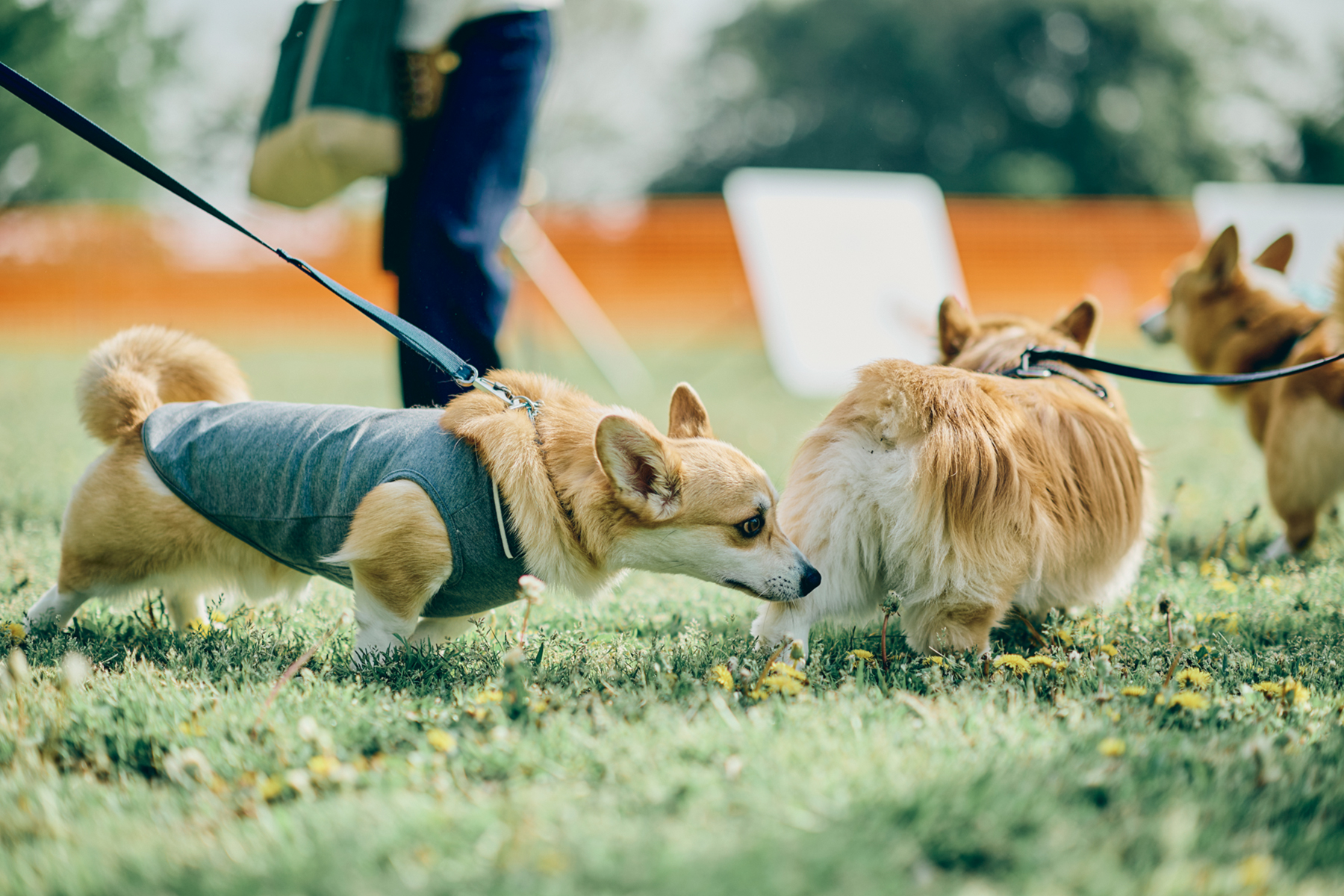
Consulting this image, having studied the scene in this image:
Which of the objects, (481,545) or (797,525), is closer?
(481,545)

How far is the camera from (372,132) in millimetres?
3150

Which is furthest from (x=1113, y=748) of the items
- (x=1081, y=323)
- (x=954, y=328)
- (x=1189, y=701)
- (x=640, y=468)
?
(x=1081, y=323)

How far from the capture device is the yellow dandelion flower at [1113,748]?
1808mm

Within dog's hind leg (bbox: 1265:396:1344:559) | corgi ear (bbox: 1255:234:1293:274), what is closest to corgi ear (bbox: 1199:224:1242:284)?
corgi ear (bbox: 1255:234:1293:274)

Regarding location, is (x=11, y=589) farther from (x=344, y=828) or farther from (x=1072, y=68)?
(x=1072, y=68)

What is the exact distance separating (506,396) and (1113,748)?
1.63m

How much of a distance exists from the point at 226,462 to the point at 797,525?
1.51m

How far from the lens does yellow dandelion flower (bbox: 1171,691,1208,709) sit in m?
2.08

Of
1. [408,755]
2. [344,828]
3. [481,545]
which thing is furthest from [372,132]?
[344,828]

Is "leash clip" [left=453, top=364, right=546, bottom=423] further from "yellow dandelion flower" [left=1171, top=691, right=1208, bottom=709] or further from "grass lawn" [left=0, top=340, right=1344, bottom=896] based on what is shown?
"yellow dandelion flower" [left=1171, top=691, right=1208, bottom=709]

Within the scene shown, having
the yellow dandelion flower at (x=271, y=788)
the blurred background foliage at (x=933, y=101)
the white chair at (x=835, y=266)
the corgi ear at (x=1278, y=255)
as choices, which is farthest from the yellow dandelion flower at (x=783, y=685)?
the blurred background foliage at (x=933, y=101)

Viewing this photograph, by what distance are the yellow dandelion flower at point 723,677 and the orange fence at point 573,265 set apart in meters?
14.4

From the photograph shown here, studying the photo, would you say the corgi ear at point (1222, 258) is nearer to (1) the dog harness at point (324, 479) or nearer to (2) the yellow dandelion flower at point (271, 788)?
(1) the dog harness at point (324, 479)

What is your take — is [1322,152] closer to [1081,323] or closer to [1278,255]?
[1278,255]
